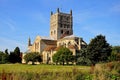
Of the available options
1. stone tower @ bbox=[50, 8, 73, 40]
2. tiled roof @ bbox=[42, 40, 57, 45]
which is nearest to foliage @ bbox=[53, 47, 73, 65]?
tiled roof @ bbox=[42, 40, 57, 45]

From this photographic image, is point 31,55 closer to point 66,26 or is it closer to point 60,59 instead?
point 60,59

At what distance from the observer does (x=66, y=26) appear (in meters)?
109

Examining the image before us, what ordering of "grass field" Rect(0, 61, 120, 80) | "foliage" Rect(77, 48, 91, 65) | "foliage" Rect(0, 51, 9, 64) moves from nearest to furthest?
"grass field" Rect(0, 61, 120, 80) → "foliage" Rect(77, 48, 91, 65) → "foliage" Rect(0, 51, 9, 64)

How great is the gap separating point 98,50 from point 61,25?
4615 centimetres

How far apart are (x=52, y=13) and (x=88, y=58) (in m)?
52.2

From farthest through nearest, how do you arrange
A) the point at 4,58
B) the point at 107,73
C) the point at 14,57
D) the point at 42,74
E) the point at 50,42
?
the point at 50,42
the point at 14,57
the point at 4,58
the point at 42,74
the point at 107,73

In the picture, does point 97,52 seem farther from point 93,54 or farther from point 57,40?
point 57,40

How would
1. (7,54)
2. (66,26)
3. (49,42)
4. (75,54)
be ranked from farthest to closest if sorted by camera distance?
(66,26) → (49,42) → (7,54) → (75,54)

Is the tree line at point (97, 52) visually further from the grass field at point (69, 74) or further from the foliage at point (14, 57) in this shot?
the grass field at point (69, 74)

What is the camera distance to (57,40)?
10294 centimetres

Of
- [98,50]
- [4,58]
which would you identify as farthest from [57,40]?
[98,50]

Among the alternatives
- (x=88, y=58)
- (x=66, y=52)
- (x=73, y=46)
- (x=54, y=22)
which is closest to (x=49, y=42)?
(x=54, y=22)

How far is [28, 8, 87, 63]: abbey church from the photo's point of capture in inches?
3514

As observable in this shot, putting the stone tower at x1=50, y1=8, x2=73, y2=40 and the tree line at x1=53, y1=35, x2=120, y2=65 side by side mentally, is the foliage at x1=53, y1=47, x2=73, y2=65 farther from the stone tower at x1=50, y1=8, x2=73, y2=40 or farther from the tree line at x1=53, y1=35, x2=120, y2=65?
the stone tower at x1=50, y1=8, x2=73, y2=40
